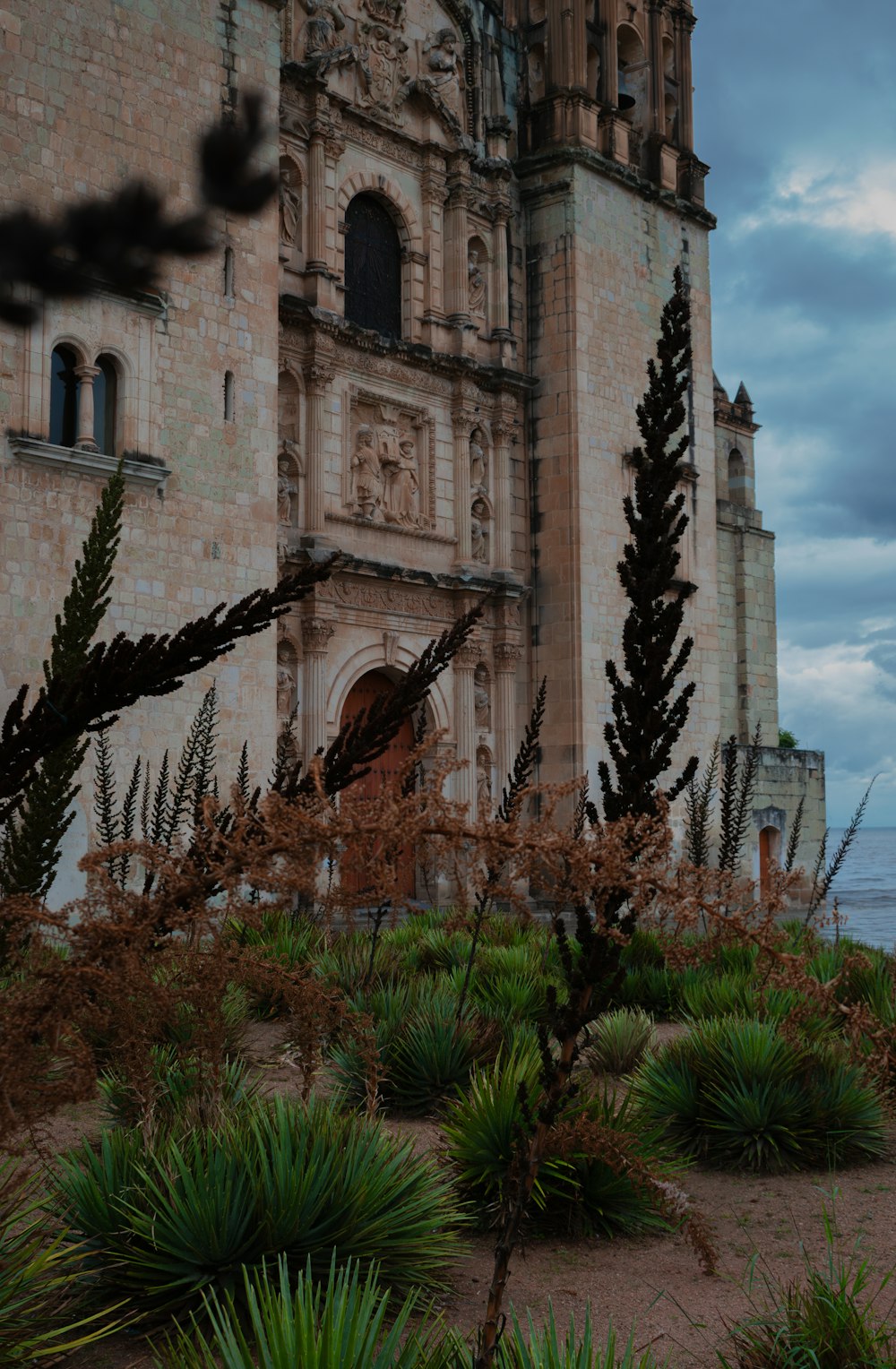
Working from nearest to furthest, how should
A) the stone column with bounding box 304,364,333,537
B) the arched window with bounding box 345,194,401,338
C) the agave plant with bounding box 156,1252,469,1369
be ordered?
the agave plant with bounding box 156,1252,469,1369 → the stone column with bounding box 304,364,333,537 → the arched window with bounding box 345,194,401,338

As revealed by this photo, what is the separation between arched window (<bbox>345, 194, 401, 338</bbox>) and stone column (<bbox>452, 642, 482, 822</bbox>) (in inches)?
198

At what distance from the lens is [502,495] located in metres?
21.9

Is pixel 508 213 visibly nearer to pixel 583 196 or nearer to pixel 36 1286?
pixel 583 196

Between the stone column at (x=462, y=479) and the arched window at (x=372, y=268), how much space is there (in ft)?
5.39

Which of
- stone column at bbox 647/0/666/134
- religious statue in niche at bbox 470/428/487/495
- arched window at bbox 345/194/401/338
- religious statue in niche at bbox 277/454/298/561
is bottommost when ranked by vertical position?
religious statue in niche at bbox 277/454/298/561

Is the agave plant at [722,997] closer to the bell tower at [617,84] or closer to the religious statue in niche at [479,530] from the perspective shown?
the religious statue in niche at [479,530]

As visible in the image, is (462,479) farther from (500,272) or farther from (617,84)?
(617,84)

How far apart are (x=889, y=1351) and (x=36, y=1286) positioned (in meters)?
2.85

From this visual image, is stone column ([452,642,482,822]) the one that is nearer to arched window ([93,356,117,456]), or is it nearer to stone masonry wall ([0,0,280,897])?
stone masonry wall ([0,0,280,897])

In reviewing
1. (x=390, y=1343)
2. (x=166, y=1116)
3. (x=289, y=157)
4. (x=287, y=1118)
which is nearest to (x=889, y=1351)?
(x=390, y=1343)

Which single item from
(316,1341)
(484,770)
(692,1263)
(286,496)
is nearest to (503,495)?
(484,770)

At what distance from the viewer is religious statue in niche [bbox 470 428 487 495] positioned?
2159 centimetres

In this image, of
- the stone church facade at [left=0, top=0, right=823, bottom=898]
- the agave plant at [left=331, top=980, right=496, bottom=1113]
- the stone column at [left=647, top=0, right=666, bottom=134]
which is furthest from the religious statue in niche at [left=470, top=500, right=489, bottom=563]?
the agave plant at [left=331, top=980, right=496, bottom=1113]

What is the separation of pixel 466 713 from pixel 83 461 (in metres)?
8.20
